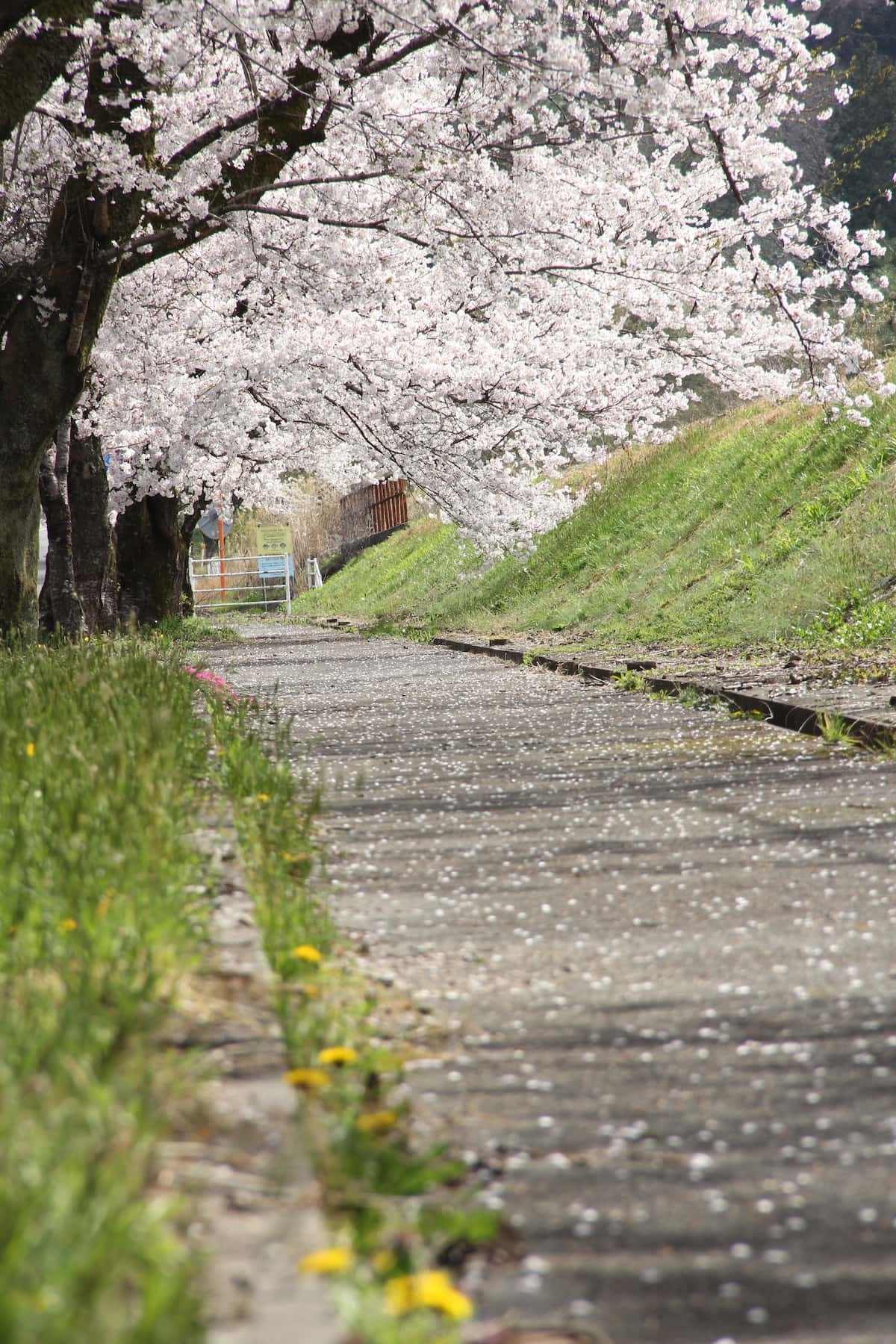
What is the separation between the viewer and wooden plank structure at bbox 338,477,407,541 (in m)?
44.6

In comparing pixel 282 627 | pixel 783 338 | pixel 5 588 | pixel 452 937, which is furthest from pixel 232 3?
pixel 282 627

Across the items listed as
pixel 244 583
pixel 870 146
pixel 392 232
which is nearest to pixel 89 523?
pixel 392 232

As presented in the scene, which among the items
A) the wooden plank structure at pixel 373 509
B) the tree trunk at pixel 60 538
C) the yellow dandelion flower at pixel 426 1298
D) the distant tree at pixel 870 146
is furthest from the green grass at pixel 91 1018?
the distant tree at pixel 870 146

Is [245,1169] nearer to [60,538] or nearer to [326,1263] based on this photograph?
[326,1263]

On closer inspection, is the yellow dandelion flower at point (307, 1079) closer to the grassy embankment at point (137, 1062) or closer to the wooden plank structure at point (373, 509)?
the grassy embankment at point (137, 1062)

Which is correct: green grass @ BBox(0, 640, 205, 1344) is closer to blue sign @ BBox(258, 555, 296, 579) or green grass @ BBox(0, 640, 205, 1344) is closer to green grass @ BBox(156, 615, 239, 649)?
green grass @ BBox(156, 615, 239, 649)

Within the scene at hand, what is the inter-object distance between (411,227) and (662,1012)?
11191 mm

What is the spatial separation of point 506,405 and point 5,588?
457 inches

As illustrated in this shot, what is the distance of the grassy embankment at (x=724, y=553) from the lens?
12797mm

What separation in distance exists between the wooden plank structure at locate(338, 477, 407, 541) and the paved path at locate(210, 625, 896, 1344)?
3761 cm

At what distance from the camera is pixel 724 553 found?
16328 mm

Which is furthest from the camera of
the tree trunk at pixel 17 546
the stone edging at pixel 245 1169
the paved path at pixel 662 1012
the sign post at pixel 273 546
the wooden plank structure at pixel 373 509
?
the sign post at pixel 273 546

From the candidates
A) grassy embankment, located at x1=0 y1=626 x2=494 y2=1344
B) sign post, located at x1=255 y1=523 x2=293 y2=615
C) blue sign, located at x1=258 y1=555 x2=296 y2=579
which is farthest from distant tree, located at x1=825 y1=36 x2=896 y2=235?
grassy embankment, located at x1=0 y1=626 x2=494 y2=1344

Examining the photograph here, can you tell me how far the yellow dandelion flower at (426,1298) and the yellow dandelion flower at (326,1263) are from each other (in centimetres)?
7
